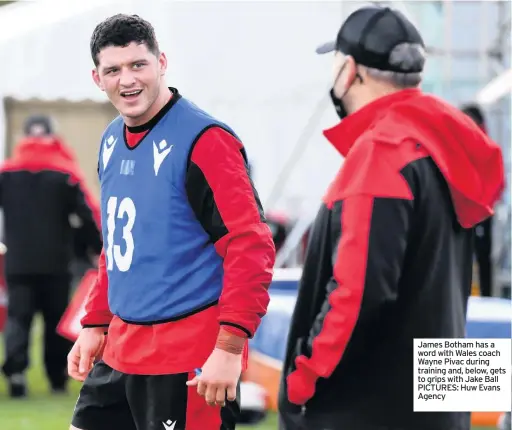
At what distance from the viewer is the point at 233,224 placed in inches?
111

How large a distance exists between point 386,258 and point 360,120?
0.35 meters

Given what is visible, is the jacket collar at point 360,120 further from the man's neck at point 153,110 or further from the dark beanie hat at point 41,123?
the dark beanie hat at point 41,123

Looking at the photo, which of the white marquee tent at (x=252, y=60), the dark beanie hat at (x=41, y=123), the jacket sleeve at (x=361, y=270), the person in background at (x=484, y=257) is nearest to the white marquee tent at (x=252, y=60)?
the white marquee tent at (x=252, y=60)

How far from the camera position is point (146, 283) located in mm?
2898

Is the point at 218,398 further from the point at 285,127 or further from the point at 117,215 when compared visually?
the point at 285,127

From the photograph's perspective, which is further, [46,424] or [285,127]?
[285,127]

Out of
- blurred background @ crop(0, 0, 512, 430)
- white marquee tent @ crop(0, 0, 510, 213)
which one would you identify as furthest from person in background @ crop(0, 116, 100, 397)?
white marquee tent @ crop(0, 0, 510, 213)

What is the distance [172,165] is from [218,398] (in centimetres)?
56

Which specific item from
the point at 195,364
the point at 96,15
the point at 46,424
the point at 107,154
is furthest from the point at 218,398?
the point at 96,15

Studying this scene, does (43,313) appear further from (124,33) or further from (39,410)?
(124,33)

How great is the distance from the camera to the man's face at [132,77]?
2.92 m

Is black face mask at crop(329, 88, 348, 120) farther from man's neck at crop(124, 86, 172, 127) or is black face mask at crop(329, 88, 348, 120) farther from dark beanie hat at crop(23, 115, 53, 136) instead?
dark beanie hat at crop(23, 115, 53, 136)
